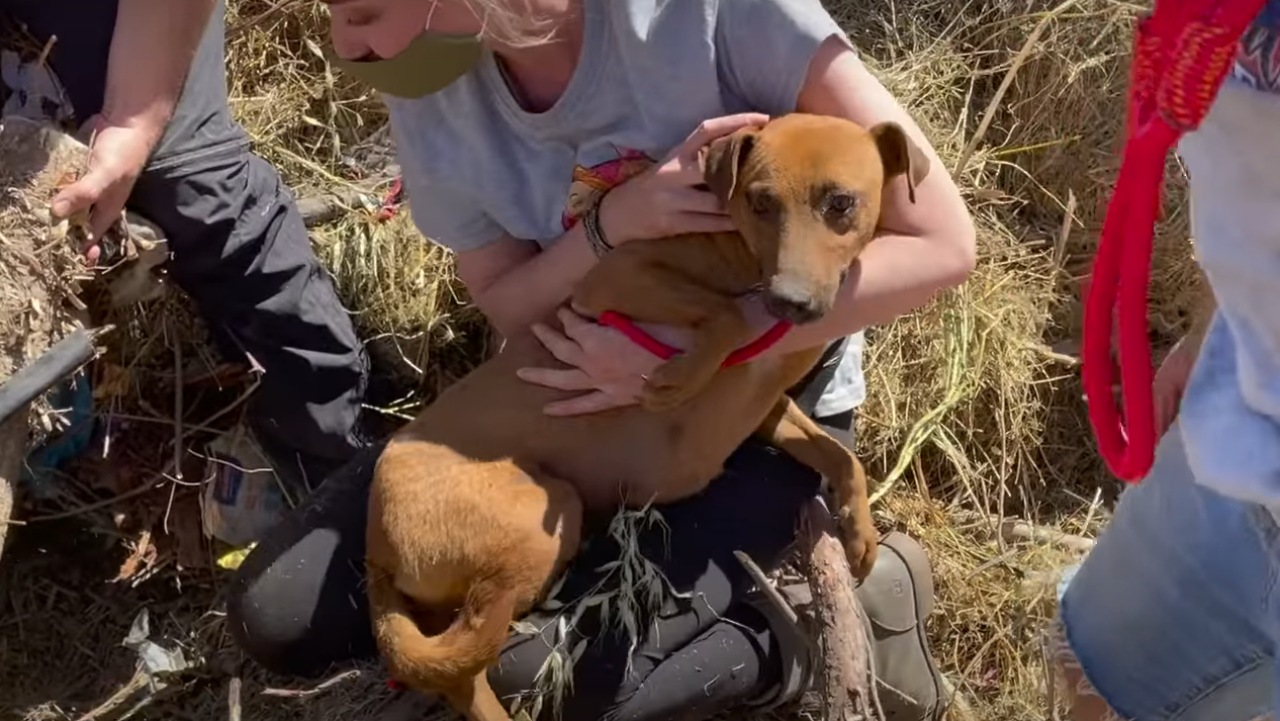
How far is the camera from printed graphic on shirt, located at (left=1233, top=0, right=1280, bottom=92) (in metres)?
1.08

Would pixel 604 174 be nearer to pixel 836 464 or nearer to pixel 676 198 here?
pixel 676 198

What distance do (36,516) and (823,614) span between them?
7.29 feet

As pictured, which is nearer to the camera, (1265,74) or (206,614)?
(1265,74)

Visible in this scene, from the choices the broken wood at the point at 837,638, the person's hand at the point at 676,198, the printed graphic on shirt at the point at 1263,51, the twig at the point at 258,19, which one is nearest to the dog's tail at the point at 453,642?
the broken wood at the point at 837,638

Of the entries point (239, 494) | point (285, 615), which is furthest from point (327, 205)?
point (285, 615)

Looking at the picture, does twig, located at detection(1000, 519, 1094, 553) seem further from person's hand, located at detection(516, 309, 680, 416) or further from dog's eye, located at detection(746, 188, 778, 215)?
dog's eye, located at detection(746, 188, 778, 215)

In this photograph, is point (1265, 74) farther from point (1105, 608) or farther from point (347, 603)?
point (347, 603)

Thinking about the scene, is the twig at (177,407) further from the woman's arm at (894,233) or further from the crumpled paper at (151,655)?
the woman's arm at (894,233)

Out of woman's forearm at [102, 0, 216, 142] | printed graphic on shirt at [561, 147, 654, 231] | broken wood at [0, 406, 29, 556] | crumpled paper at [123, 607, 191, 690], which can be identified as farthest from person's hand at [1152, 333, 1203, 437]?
crumpled paper at [123, 607, 191, 690]

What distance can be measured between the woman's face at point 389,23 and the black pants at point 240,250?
66 centimetres

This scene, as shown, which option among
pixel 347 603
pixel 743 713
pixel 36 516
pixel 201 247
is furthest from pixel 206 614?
pixel 743 713

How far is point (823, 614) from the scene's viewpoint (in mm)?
2102

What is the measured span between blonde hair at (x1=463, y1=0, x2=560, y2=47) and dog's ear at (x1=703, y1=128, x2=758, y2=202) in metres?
0.38

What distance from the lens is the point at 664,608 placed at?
2465mm
